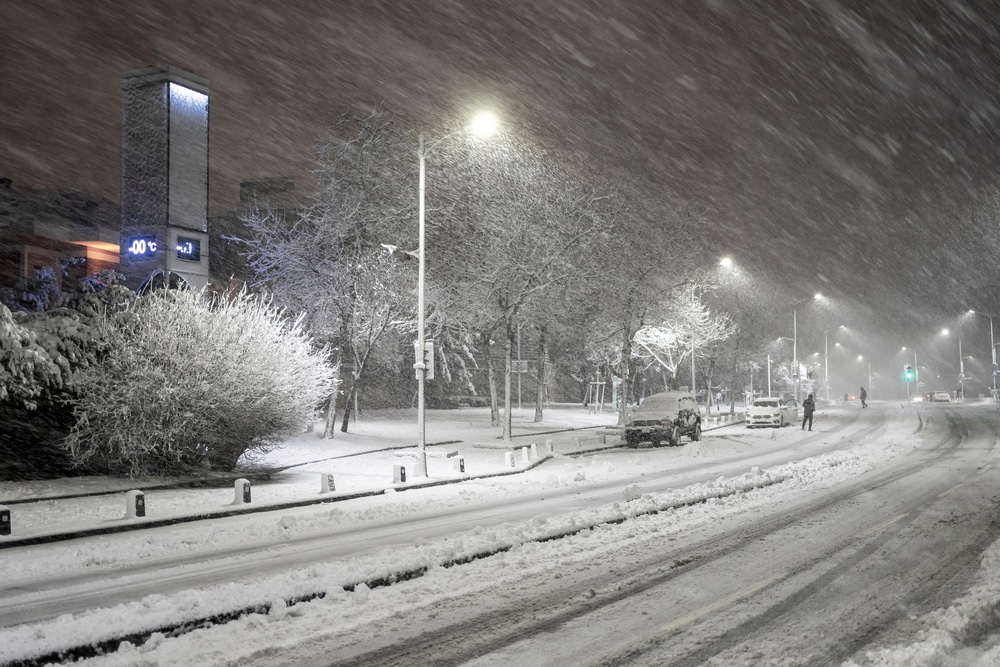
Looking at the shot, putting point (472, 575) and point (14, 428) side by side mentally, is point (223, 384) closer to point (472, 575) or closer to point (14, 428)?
point (14, 428)

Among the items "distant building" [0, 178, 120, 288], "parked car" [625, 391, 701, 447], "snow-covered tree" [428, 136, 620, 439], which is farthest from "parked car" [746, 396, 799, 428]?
"distant building" [0, 178, 120, 288]

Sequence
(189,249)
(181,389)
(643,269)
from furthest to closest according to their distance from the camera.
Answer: (189,249), (643,269), (181,389)

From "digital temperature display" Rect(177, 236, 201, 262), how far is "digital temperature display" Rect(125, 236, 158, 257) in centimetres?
149

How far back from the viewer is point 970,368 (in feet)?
485

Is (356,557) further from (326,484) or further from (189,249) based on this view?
(189,249)

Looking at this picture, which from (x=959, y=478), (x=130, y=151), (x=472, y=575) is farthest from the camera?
(x=130, y=151)

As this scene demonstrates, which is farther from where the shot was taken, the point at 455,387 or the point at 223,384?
the point at 455,387

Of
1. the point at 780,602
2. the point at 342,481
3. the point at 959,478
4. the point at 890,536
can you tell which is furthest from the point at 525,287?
the point at 780,602

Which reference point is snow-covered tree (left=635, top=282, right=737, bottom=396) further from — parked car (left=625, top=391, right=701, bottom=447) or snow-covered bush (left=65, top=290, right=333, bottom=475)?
snow-covered bush (left=65, top=290, right=333, bottom=475)

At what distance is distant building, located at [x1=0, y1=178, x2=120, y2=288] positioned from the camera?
53.7 m

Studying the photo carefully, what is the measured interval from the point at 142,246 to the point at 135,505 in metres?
39.5

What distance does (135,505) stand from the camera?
14750mm

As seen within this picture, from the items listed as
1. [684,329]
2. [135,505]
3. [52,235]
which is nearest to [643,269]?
[684,329]

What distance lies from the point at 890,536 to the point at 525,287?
21.5 meters
